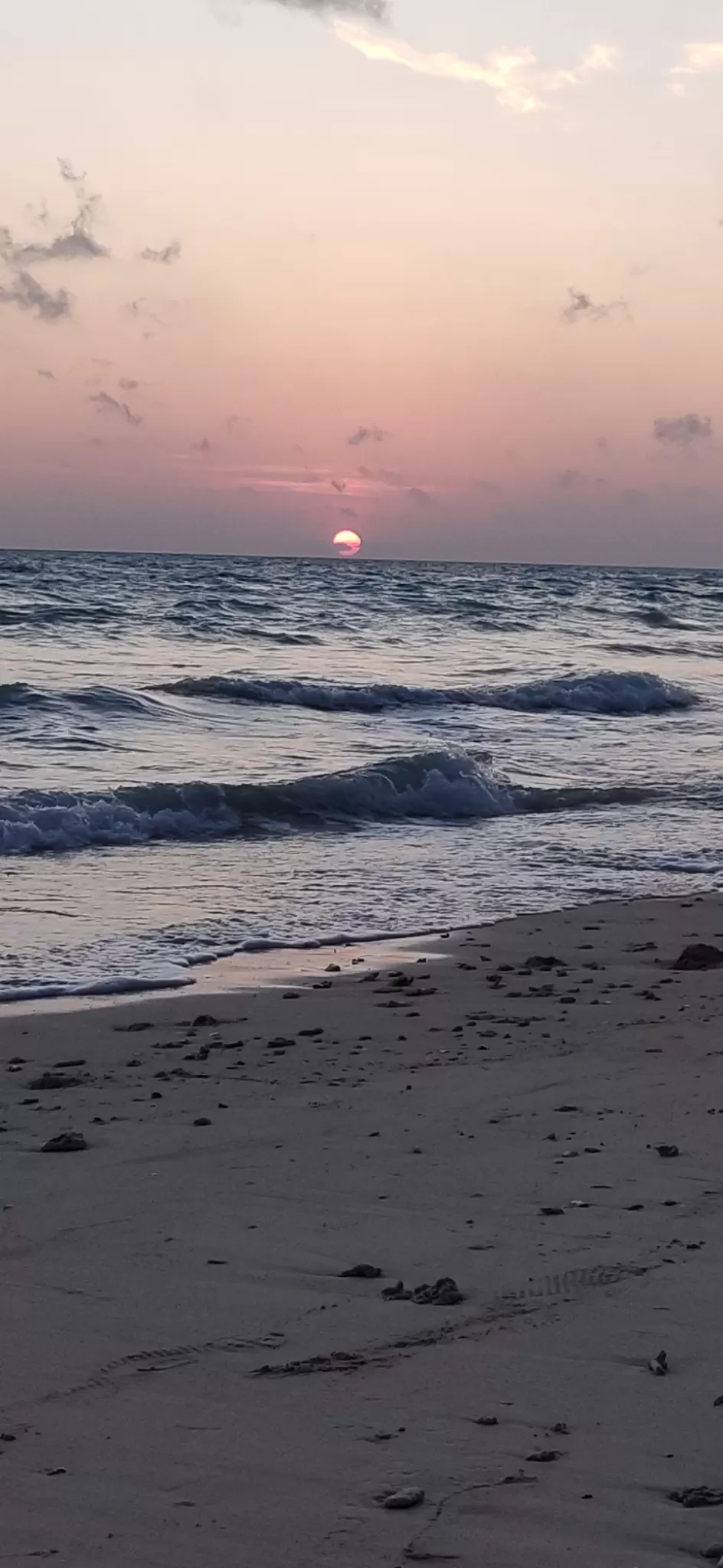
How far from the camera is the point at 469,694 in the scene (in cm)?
2452

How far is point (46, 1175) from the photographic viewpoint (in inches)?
183

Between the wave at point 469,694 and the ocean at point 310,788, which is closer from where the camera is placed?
the ocean at point 310,788

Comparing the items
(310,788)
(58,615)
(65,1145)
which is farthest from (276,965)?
(58,615)

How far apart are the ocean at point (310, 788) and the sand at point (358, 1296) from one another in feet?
7.23

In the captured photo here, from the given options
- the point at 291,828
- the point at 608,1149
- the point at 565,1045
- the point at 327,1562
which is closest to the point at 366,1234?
the point at 608,1149

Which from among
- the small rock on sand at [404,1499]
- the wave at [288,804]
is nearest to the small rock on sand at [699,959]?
the wave at [288,804]

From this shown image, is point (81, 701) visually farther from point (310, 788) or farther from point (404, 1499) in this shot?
point (404, 1499)

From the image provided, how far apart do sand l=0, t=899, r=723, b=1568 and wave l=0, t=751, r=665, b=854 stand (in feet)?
17.7

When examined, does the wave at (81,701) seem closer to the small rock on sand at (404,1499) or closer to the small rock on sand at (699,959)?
the small rock on sand at (699,959)

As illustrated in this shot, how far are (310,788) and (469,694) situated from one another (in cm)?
1074

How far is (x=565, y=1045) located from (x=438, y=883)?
14.5 feet

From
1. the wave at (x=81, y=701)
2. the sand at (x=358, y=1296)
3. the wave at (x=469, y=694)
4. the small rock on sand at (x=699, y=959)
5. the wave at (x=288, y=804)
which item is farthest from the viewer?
the wave at (x=469, y=694)

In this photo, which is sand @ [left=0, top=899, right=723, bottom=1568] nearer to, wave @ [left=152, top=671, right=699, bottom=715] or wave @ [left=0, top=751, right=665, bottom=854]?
wave @ [left=0, top=751, right=665, bottom=854]

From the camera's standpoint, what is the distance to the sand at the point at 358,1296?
107 inches
